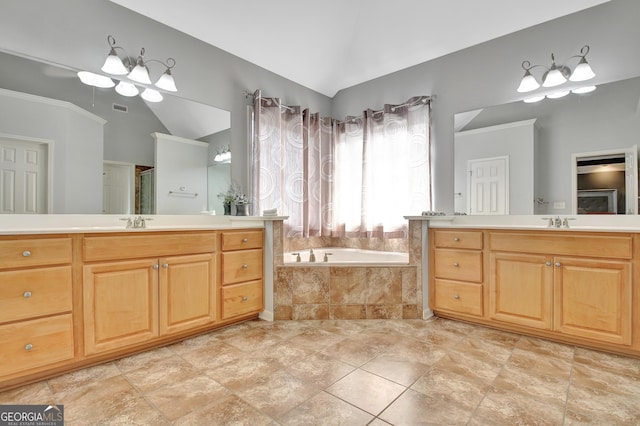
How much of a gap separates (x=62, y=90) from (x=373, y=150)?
285cm

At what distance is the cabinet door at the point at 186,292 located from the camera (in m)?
2.15

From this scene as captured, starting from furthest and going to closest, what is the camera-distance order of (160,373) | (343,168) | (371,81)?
(343,168), (371,81), (160,373)

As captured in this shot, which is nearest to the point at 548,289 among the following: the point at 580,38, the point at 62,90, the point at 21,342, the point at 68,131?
the point at 580,38

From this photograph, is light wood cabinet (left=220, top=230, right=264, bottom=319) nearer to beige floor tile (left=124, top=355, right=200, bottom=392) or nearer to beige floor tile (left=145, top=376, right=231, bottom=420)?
beige floor tile (left=124, top=355, right=200, bottom=392)

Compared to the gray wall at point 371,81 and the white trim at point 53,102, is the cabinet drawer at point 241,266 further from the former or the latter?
the white trim at point 53,102

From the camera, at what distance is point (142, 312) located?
6.68ft

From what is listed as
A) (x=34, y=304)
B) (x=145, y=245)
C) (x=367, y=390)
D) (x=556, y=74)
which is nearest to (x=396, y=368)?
(x=367, y=390)

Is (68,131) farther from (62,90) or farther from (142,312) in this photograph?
(142,312)

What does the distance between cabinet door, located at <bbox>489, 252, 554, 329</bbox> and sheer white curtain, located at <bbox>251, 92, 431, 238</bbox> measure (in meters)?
1.05

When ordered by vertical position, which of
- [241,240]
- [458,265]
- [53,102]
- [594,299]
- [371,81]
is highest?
[371,81]

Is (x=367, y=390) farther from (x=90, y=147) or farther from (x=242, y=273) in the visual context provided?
(x=90, y=147)

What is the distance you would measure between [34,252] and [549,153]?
12.0 feet

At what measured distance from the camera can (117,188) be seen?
2367mm

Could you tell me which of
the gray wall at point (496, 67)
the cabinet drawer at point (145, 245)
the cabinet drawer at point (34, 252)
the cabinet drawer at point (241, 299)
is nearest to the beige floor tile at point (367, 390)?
the cabinet drawer at point (241, 299)
